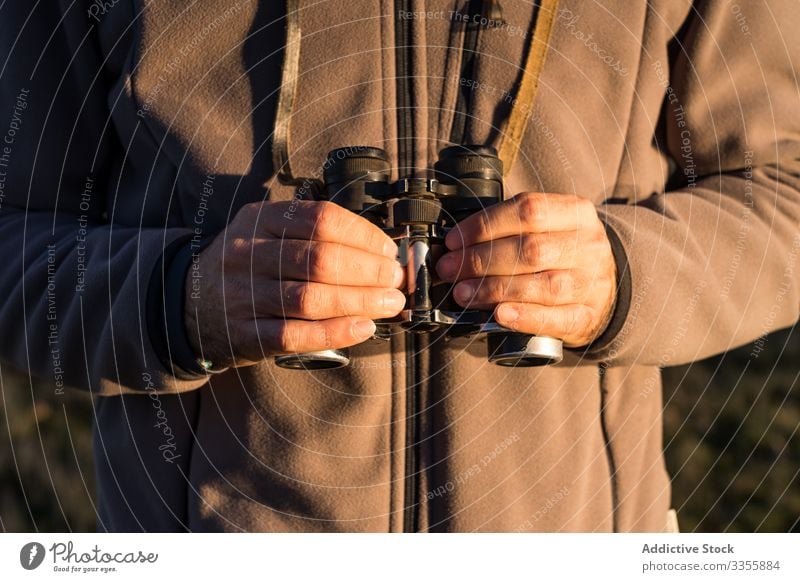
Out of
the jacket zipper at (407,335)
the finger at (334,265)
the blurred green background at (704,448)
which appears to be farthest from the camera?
the blurred green background at (704,448)

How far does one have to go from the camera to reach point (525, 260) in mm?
1145

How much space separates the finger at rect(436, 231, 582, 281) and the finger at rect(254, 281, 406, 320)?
0.08 meters

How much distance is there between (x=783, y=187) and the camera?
4.65ft

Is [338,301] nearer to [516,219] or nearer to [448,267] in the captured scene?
[448,267]

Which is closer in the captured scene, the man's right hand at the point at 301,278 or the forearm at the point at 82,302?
the man's right hand at the point at 301,278

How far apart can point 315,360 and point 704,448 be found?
9.11 ft

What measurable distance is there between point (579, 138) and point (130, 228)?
2.55 ft

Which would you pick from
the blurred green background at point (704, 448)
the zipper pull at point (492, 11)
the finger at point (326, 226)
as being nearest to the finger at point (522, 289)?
the finger at point (326, 226)

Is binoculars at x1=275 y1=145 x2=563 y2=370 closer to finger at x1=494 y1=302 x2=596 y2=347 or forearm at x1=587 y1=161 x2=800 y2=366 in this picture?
finger at x1=494 y1=302 x2=596 y2=347

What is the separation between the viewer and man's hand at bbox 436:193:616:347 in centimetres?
114

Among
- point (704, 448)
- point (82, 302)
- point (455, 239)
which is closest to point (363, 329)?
point (455, 239)

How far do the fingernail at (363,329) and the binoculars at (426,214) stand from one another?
4cm

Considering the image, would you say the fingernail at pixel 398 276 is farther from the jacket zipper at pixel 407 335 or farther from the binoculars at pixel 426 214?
the jacket zipper at pixel 407 335

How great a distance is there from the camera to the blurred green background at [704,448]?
3.28m
